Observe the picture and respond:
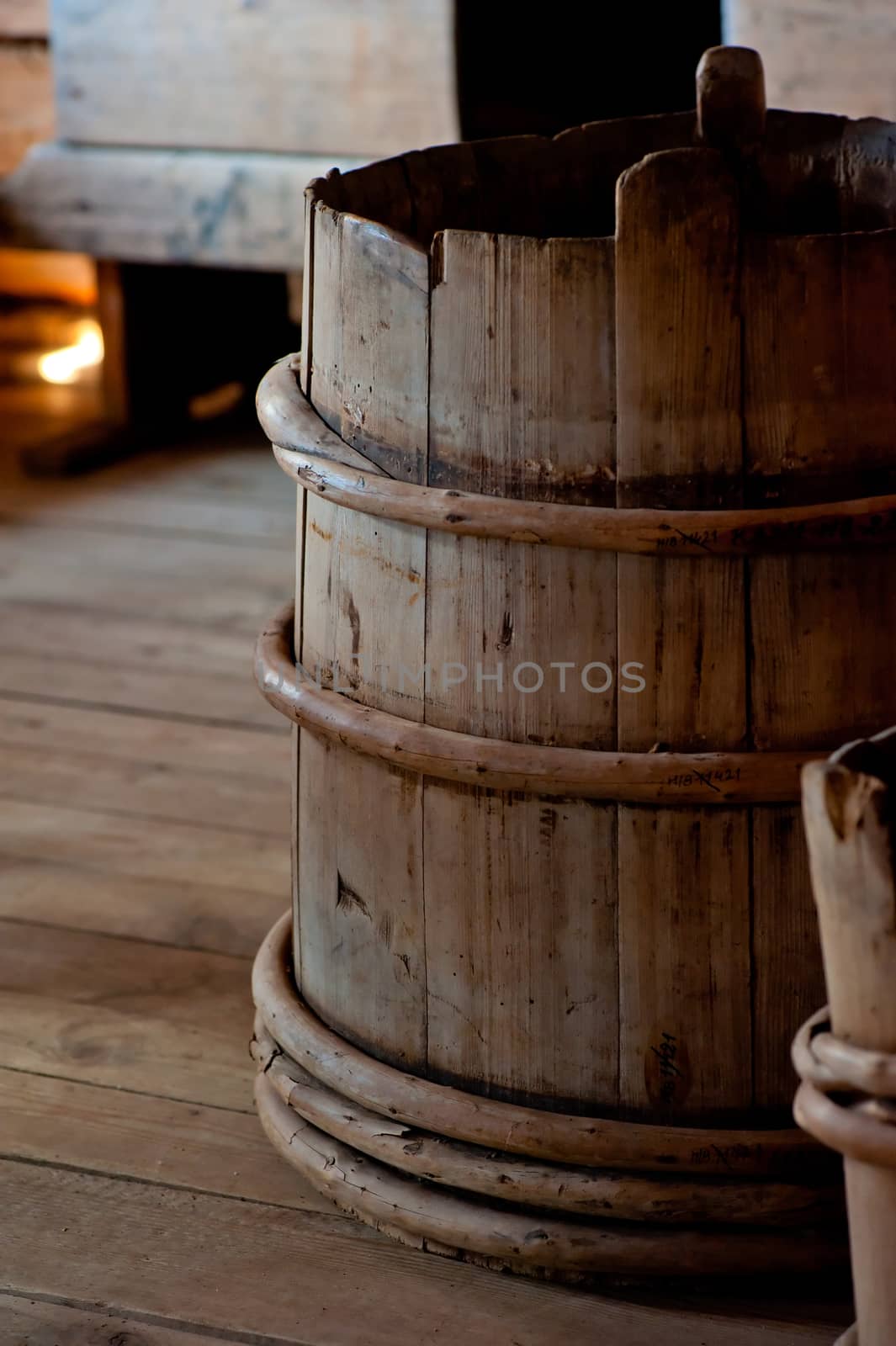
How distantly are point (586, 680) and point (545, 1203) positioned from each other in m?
0.41

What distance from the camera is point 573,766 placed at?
3.83 ft

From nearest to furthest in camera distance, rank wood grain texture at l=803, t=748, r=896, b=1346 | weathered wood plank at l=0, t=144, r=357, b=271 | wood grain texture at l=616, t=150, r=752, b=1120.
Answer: wood grain texture at l=803, t=748, r=896, b=1346
wood grain texture at l=616, t=150, r=752, b=1120
weathered wood plank at l=0, t=144, r=357, b=271

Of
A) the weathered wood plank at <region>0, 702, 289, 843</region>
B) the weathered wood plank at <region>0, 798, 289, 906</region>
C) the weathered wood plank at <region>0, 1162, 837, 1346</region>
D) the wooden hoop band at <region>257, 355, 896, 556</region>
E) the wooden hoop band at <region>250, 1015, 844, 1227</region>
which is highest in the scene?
the wooden hoop band at <region>257, 355, 896, 556</region>

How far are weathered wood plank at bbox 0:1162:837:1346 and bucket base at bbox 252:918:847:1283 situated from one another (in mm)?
29

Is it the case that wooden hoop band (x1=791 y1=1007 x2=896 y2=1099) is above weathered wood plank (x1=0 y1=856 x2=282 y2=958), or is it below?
above

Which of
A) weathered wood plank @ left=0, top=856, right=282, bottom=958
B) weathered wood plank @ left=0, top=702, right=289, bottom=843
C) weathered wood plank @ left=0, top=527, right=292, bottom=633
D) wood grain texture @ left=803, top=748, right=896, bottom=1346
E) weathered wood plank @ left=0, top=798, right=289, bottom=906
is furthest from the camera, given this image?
weathered wood plank @ left=0, top=527, right=292, bottom=633

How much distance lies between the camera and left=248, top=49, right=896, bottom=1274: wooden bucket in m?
1.12

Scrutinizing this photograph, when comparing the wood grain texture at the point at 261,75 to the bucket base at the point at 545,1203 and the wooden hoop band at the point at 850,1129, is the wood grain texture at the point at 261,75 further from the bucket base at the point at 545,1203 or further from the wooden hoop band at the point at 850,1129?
the wooden hoop band at the point at 850,1129

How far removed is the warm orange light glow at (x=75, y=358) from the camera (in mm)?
4320

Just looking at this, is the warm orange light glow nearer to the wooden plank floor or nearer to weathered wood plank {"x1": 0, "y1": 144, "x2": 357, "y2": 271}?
weathered wood plank {"x1": 0, "y1": 144, "x2": 357, "y2": 271}

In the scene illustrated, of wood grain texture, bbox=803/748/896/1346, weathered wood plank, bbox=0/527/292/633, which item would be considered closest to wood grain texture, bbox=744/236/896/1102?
wood grain texture, bbox=803/748/896/1346

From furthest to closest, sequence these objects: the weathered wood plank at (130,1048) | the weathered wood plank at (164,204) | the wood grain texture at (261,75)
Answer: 1. the weathered wood plank at (164,204)
2. the wood grain texture at (261,75)
3. the weathered wood plank at (130,1048)

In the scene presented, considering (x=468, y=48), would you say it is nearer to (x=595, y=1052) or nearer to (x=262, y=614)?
(x=262, y=614)

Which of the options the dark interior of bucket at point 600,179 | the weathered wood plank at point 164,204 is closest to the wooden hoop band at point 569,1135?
the dark interior of bucket at point 600,179
